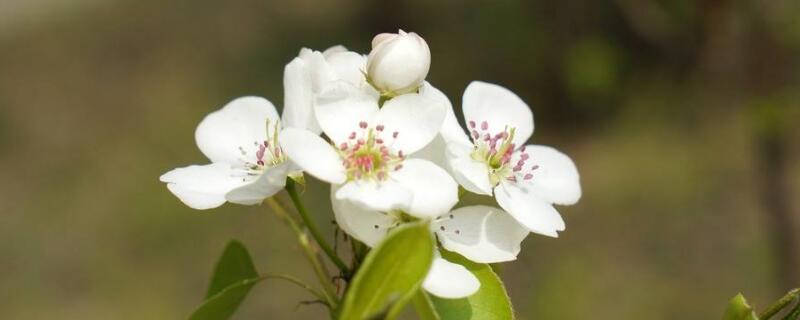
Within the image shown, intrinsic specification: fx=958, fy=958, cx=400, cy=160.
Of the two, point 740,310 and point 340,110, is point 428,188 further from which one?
point 740,310

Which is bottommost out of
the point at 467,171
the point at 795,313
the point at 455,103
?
the point at 455,103

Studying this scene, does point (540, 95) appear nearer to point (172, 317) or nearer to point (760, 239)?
point (760, 239)

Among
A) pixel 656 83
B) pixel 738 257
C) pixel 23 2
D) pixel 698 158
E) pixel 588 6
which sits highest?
pixel 23 2

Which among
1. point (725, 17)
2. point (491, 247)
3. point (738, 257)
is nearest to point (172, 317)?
point (738, 257)

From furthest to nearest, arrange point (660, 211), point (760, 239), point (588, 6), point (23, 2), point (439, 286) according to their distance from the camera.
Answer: point (23, 2)
point (588, 6)
point (660, 211)
point (760, 239)
point (439, 286)

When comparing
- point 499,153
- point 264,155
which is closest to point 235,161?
point 264,155
